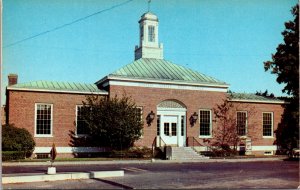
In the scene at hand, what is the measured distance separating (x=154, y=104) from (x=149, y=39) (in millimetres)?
7921

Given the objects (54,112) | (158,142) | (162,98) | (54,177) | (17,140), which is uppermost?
(162,98)

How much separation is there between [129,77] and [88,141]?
546cm

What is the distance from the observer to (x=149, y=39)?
35.3 m

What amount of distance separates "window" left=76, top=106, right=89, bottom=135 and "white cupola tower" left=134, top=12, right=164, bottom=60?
357 inches

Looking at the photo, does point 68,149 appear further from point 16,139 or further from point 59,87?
point 59,87

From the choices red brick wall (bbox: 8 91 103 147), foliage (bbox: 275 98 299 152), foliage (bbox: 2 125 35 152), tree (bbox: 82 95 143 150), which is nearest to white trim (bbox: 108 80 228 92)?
tree (bbox: 82 95 143 150)

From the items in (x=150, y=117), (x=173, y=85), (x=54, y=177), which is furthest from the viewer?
(x=173, y=85)

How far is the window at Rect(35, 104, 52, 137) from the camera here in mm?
26734

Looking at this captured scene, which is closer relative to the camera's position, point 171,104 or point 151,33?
point 171,104

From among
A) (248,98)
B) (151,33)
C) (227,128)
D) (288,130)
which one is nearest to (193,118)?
(227,128)

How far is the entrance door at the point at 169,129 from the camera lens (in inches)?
1195

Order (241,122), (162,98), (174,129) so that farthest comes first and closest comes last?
(241,122), (174,129), (162,98)

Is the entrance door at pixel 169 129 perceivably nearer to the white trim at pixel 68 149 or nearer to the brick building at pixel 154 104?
the brick building at pixel 154 104

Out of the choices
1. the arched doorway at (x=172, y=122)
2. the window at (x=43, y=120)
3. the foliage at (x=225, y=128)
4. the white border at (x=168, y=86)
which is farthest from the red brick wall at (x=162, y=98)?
the window at (x=43, y=120)
